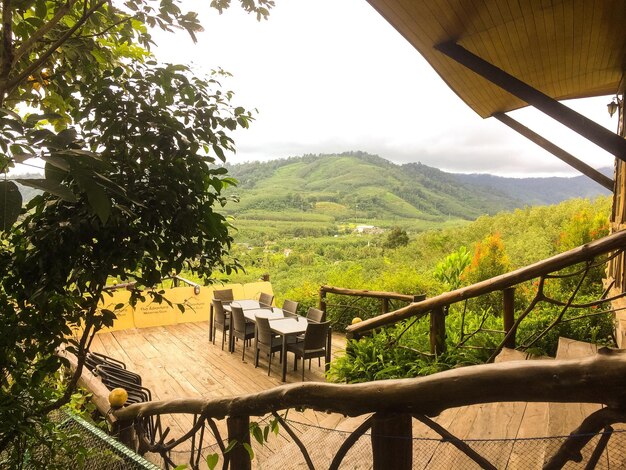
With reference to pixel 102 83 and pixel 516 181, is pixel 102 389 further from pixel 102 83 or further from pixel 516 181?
pixel 516 181

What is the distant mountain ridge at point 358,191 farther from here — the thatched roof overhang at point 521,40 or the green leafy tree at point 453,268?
the thatched roof overhang at point 521,40

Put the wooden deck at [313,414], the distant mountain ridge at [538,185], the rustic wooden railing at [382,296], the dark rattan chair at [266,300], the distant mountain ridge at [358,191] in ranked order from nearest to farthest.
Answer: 1. the wooden deck at [313,414]
2. the rustic wooden railing at [382,296]
3. the dark rattan chair at [266,300]
4. the distant mountain ridge at [358,191]
5. the distant mountain ridge at [538,185]

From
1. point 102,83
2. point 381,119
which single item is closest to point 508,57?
point 102,83

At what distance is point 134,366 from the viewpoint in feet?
18.6

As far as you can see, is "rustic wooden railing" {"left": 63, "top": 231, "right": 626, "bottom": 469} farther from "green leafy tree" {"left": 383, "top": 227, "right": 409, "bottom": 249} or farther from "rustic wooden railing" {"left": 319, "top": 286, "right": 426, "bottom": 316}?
"green leafy tree" {"left": 383, "top": 227, "right": 409, "bottom": 249}

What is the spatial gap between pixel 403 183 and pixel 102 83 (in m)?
53.6

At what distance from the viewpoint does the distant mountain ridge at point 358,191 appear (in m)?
43.5

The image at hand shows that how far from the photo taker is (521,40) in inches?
98.3

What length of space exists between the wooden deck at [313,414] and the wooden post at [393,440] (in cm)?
8

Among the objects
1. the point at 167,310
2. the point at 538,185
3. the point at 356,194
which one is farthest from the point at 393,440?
the point at 538,185

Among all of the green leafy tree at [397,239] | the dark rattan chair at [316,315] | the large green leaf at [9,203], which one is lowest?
the dark rattan chair at [316,315]

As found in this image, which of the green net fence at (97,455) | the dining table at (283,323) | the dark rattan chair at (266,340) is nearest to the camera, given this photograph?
the green net fence at (97,455)

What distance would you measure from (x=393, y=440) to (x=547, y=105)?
2098 millimetres

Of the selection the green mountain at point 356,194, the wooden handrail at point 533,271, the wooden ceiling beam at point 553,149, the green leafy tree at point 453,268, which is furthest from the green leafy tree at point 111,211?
the green mountain at point 356,194
